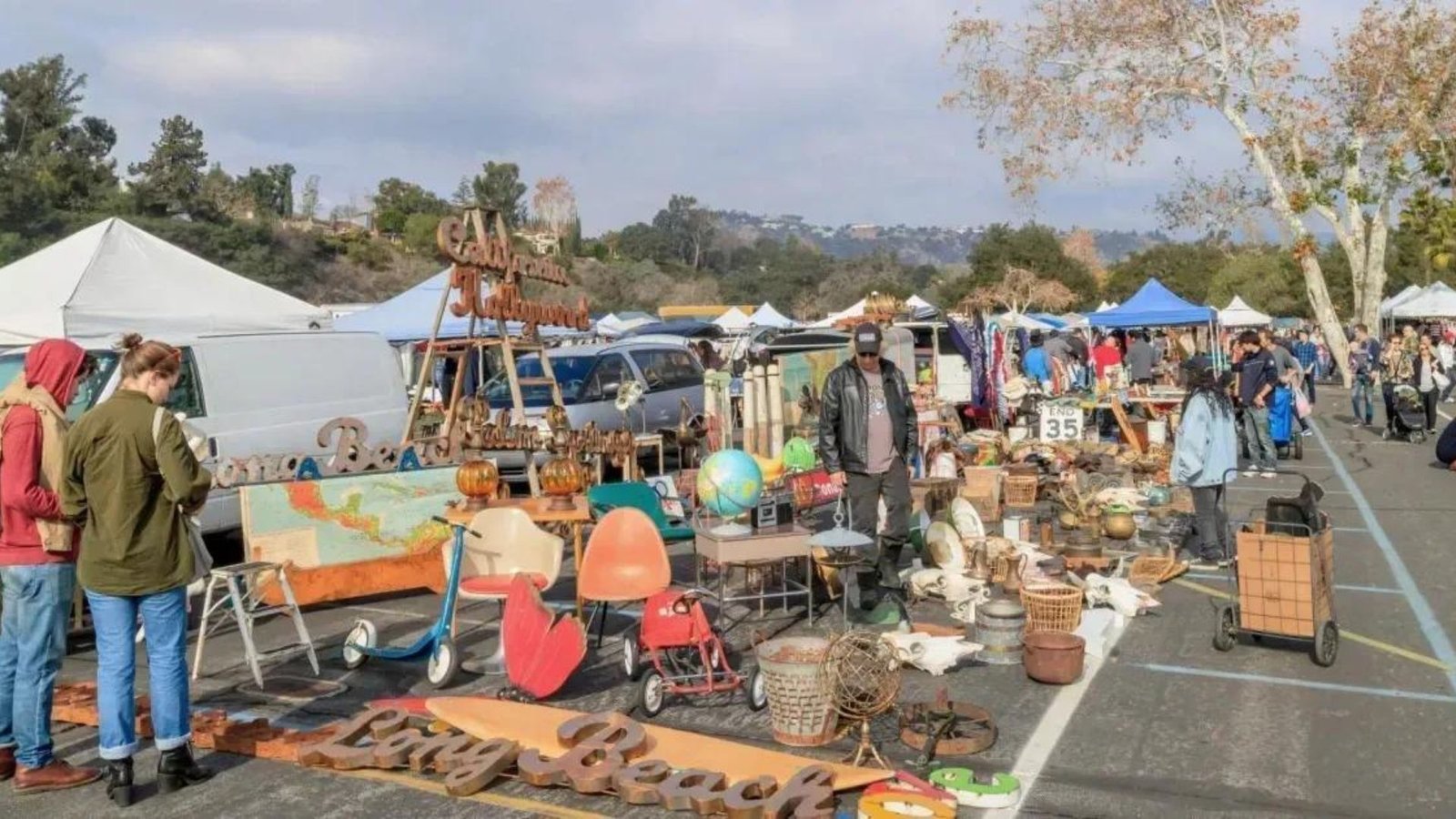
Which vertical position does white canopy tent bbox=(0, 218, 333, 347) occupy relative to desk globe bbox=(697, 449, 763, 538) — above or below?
above

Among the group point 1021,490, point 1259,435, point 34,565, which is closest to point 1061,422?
point 1259,435

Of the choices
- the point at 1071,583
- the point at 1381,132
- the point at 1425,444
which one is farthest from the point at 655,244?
the point at 1071,583

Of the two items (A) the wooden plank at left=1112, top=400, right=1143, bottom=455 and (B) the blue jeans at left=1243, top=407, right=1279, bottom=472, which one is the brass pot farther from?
(A) the wooden plank at left=1112, top=400, right=1143, bottom=455

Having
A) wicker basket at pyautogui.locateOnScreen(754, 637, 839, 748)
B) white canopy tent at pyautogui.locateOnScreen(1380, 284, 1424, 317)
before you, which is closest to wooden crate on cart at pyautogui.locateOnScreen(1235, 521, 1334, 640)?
wicker basket at pyautogui.locateOnScreen(754, 637, 839, 748)

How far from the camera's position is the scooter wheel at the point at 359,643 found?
23.4ft

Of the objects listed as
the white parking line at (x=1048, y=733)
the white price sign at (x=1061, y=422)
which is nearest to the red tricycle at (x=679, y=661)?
the white parking line at (x=1048, y=733)

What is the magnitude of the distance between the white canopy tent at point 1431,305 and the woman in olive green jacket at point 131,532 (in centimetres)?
4067

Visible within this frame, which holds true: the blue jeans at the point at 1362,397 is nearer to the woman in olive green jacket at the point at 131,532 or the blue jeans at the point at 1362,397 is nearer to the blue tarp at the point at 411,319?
the blue tarp at the point at 411,319

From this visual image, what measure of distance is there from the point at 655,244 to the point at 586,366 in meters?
110

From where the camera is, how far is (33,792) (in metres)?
5.30

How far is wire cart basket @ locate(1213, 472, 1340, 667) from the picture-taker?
682 centimetres

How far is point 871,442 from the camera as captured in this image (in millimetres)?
8195

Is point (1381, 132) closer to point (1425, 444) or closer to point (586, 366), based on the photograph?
point (1425, 444)

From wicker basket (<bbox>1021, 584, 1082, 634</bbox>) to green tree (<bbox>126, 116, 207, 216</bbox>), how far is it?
166ft
